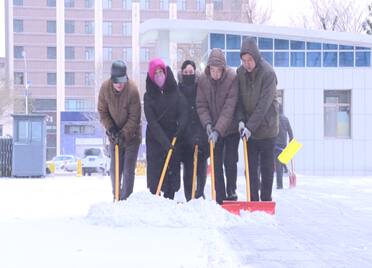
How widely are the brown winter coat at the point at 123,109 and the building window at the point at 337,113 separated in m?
18.6

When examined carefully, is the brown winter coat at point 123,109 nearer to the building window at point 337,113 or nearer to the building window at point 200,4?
the building window at point 337,113

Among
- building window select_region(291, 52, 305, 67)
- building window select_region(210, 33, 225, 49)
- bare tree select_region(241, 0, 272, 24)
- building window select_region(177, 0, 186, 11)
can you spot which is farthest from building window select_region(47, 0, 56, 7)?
building window select_region(291, 52, 305, 67)

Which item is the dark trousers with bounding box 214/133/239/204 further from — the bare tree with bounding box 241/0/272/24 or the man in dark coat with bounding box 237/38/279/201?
the bare tree with bounding box 241/0/272/24

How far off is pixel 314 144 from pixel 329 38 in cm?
403

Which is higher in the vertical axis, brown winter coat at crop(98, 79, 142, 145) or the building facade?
the building facade

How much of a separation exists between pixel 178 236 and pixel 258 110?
2.01 m

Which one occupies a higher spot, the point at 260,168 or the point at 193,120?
the point at 193,120

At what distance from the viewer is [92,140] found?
65.8 meters

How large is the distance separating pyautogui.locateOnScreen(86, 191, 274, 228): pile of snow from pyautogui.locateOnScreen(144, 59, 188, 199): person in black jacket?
28.6 inches

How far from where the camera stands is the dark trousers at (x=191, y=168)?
7.61 metres

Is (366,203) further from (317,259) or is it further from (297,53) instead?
(297,53)

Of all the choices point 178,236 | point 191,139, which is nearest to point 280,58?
point 191,139

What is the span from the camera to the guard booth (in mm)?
21875

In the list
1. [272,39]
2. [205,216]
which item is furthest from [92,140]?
[205,216]
